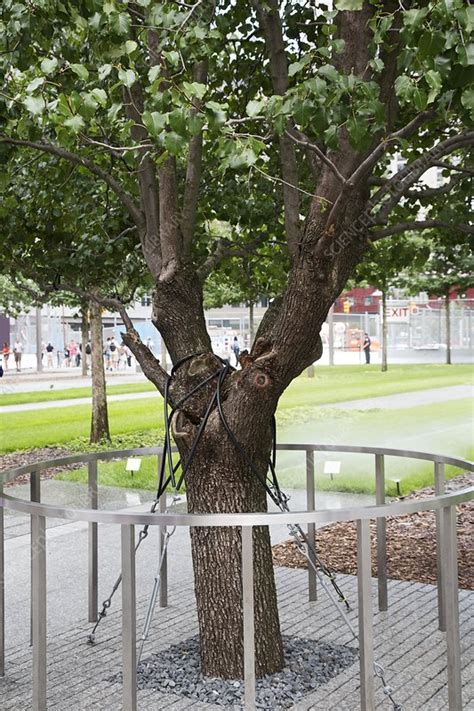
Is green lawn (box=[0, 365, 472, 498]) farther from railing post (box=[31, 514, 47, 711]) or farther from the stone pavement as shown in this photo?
railing post (box=[31, 514, 47, 711])

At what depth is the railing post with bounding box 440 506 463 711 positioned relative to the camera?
3549 millimetres

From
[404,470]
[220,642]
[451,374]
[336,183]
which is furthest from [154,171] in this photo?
[451,374]

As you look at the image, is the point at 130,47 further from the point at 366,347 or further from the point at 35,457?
the point at 366,347

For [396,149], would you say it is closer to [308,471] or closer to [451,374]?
[308,471]

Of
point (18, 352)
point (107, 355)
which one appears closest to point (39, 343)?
point (18, 352)

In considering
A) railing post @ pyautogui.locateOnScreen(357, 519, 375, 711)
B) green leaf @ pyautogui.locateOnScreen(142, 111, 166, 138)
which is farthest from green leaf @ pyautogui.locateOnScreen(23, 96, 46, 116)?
railing post @ pyautogui.locateOnScreen(357, 519, 375, 711)

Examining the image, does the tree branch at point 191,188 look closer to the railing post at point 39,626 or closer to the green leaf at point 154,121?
the green leaf at point 154,121

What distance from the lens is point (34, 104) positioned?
3504mm

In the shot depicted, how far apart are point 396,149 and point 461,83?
338 centimetres

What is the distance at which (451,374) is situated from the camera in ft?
51.0

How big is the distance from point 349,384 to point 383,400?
2.46 feet

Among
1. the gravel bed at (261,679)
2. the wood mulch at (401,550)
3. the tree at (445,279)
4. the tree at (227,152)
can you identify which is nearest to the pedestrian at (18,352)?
the tree at (445,279)

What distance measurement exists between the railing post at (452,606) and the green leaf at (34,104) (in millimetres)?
2316

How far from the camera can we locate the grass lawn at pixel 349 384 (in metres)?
14.9
